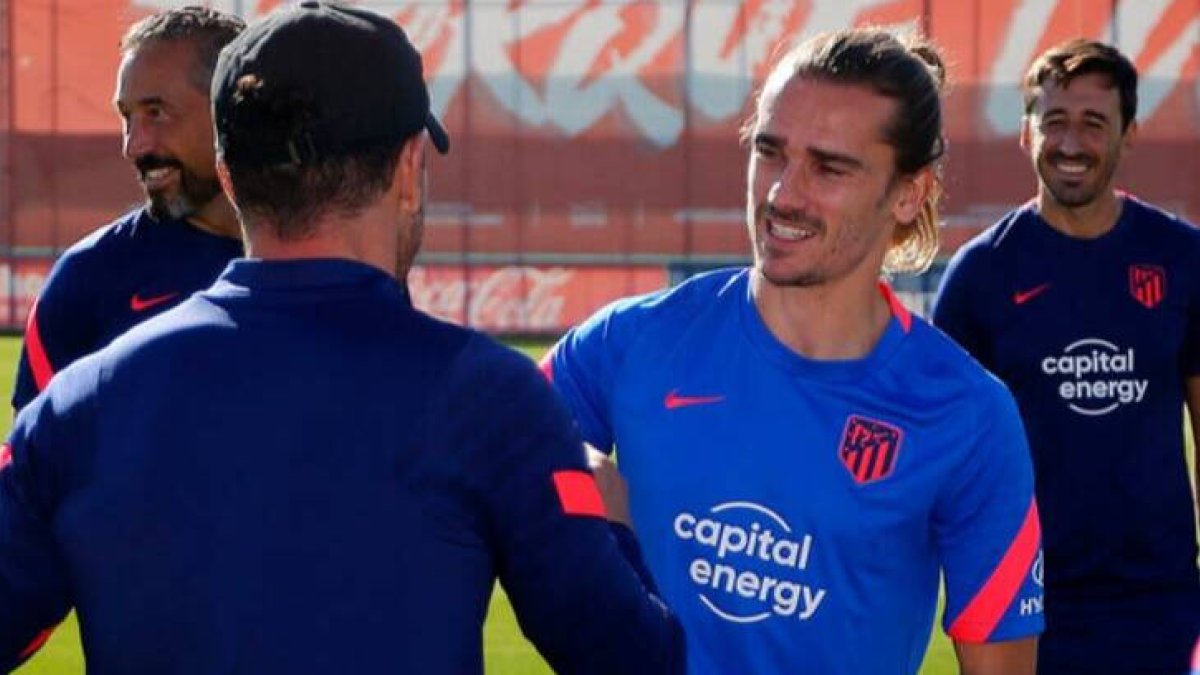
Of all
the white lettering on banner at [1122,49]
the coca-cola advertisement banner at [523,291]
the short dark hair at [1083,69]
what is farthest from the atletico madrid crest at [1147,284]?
the white lettering on banner at [1122,49]

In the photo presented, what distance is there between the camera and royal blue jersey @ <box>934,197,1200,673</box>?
19.8 ft

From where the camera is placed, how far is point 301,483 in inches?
94.0

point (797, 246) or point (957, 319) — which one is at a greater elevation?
point (797, 246)

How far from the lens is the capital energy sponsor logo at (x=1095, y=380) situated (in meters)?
6.02

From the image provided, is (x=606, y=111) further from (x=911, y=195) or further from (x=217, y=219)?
(x=911, y=195)

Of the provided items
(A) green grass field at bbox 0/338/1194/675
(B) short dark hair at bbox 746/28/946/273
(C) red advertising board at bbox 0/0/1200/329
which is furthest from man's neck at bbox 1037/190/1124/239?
(C) red advertising board at bbox 0/0/1200/329

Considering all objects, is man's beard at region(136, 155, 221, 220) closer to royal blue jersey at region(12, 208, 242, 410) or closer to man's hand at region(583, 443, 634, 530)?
royal blue jersey at region(12, 208, 242, 410)

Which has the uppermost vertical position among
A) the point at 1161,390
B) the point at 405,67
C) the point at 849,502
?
the point at 405,67

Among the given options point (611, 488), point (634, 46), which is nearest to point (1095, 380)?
point (611, 488)

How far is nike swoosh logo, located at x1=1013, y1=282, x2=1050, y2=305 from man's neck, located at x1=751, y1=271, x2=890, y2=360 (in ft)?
8.21

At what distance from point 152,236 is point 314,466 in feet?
7.93

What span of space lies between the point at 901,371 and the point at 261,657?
1.42 metres

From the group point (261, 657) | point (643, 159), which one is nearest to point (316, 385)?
point (261, 657)

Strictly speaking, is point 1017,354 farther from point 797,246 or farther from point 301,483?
point 301,483
